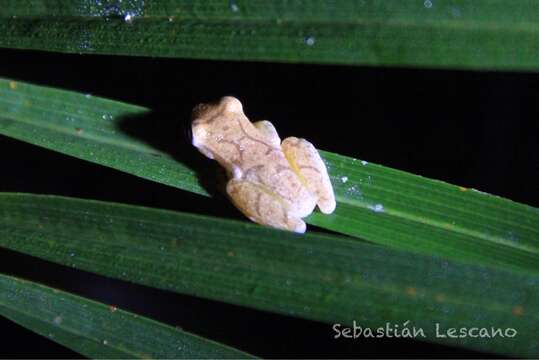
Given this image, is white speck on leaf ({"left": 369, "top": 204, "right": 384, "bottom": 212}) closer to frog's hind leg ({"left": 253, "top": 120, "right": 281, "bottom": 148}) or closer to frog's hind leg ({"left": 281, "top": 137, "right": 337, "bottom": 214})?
frog's hind leg ({"left": 281, "top": 137, "right": 337, "bottom": 214})

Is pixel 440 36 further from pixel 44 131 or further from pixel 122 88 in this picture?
pixel 122 88

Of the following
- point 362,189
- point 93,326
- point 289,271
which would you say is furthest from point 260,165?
point 93,326

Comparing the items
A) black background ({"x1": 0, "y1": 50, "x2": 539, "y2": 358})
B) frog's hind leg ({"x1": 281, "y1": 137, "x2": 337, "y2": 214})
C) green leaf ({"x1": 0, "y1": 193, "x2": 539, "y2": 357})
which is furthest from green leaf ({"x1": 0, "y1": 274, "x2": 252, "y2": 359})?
black background ({"x1": 0, "y1": 50, "x2": 539, "y2": 358})

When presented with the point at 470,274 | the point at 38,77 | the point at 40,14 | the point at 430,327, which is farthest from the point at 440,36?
the point at 38,77

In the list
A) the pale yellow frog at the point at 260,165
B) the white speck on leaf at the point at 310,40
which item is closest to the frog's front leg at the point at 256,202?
the pale yellow frog at the point at 260,165

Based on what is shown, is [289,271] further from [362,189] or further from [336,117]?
[336,117]

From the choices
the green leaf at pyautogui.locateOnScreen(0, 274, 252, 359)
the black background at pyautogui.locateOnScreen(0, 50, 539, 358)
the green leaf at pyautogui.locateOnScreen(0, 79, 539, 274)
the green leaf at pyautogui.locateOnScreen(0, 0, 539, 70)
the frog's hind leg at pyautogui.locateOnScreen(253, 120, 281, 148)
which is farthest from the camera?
the black background at pyautogui.locateOnScreen(0, 50, 539, 358)
